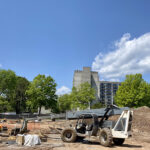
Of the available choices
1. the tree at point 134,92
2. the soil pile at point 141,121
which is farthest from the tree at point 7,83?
the soil pile at point 141,121

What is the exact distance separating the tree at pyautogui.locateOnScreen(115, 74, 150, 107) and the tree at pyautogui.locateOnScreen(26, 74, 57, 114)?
18523mm

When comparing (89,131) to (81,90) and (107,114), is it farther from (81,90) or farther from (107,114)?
(81,90)

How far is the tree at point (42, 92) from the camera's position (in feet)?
152

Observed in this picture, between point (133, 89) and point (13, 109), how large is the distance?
4496 cm

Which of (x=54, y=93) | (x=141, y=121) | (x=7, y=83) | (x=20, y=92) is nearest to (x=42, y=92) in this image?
(x=54, y=93)

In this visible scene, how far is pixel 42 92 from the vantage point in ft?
153

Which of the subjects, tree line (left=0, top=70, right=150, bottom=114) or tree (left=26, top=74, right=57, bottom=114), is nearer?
tree line (left=0, top=70, right=150, bottom=114)

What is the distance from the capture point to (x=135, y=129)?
918 inches

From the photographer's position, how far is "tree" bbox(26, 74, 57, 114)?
46406mm

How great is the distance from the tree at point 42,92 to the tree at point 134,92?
1852 cm

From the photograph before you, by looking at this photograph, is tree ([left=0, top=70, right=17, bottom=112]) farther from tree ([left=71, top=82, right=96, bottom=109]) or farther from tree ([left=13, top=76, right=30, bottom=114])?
tree ([left=71, top=82, right=96, bottom=109])

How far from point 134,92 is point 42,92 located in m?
24.5

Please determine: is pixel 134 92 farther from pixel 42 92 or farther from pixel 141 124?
pixel 42 92

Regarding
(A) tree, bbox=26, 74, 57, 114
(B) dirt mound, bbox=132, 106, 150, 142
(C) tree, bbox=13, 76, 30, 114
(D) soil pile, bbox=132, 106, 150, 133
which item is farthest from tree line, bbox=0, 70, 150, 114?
(B) dirt mound, bbox=132, 106, 150, 142
